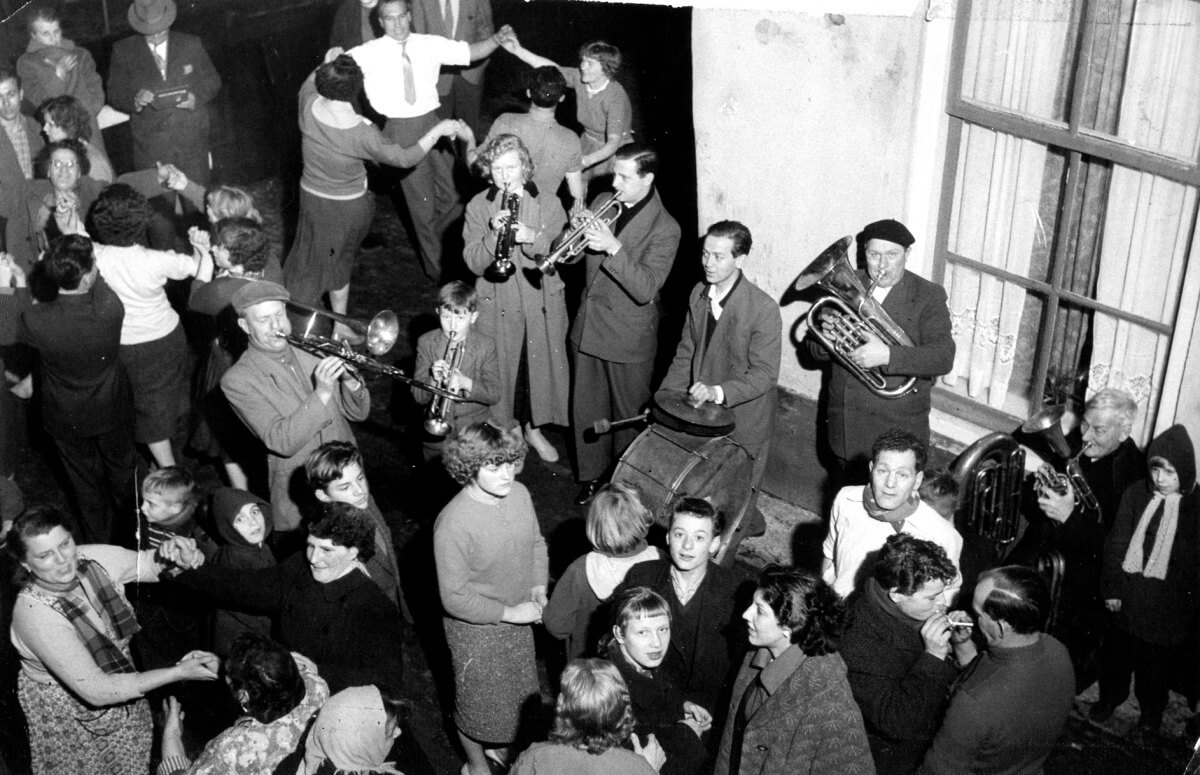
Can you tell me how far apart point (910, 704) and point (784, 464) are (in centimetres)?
314

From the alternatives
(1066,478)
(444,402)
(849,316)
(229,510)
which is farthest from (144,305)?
(1066,478)

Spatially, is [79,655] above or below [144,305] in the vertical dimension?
below

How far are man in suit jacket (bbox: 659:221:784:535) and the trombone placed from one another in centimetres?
134

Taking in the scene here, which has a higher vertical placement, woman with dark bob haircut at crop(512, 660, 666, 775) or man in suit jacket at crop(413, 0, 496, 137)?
man in suit jacket at crop(413, 0, 496, 137)

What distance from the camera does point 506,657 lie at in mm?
5391

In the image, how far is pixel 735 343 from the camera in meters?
6.65

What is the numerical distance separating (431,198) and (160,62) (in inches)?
91.3

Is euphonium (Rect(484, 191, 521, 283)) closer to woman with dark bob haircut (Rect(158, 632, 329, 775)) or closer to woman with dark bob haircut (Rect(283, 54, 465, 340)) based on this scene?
woman with dark bob haircut (Rect(283, 54, 465, 340))

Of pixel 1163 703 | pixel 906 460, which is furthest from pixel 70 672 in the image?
pixel 1163 703

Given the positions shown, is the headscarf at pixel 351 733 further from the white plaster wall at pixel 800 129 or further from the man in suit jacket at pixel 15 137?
the man in suit jacket at pixel 15 137

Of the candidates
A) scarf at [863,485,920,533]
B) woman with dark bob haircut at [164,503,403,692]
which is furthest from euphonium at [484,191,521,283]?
scarf at [863,485,920,533]

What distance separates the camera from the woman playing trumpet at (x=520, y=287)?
23.3 feet

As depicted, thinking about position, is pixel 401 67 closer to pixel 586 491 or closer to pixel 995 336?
pixel 586 491

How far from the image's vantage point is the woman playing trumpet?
7.10 meters
